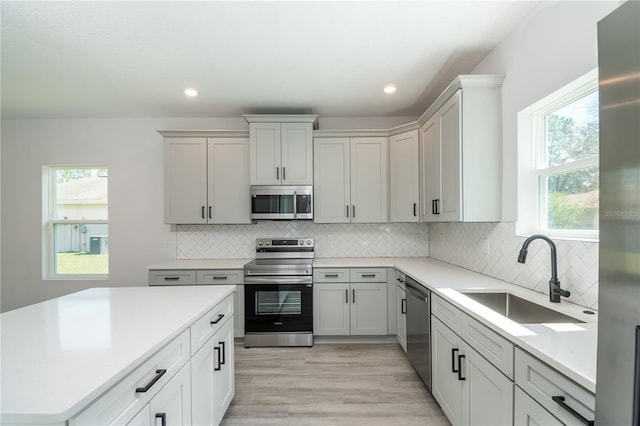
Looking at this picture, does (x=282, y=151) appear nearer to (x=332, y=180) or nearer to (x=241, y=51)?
(x=332, y=180)

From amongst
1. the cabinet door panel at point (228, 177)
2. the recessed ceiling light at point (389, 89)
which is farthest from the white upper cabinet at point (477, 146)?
the cabinet door panel at point (228, 177)

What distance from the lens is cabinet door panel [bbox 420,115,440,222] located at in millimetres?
2680

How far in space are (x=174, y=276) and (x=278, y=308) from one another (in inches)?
48.1

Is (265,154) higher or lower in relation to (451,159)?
higher

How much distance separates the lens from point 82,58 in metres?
2.40

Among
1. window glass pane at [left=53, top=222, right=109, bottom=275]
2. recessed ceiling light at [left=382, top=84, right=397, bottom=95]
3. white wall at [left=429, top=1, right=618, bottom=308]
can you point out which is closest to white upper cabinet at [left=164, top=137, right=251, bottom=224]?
window glass pane at [left=53, top=222, right=109, bottom=275]

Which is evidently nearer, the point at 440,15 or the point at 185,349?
the point at 185,349

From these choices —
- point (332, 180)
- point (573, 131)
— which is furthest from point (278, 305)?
point (573, 131)

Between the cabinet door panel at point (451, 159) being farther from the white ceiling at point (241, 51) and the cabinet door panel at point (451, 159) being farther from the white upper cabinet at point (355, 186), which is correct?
the white upper cabinet at point (355, 186)

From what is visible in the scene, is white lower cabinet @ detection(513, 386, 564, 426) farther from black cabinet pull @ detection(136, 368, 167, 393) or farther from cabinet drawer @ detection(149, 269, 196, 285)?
cabinet drawer @ detection(149, 269, 196, 285)

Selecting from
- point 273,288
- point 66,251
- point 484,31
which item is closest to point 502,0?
point 484,31

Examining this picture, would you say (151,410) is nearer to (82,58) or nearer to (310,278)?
(310,278)

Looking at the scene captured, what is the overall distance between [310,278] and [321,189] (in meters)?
1.07

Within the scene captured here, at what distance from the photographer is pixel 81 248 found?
391 cm
